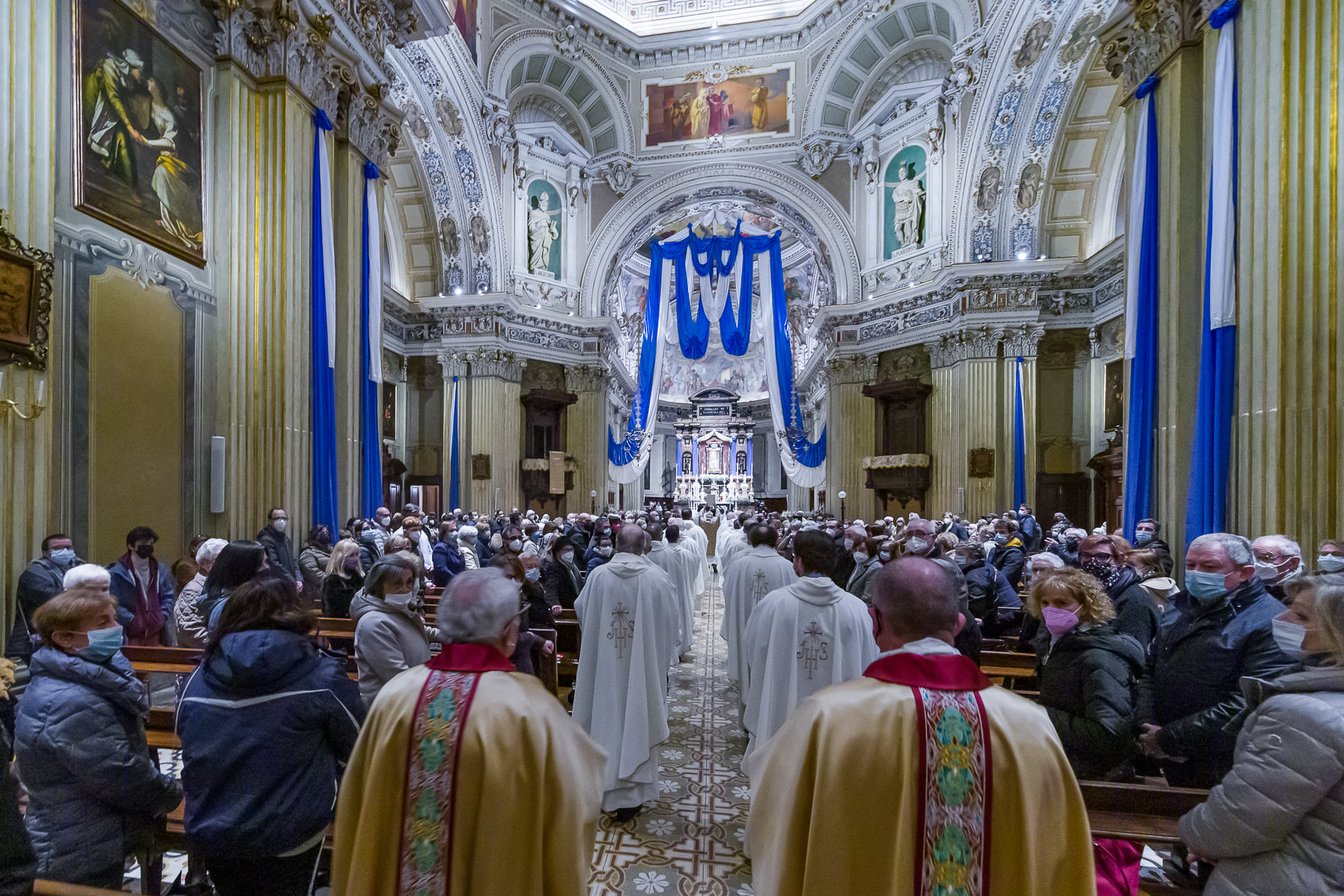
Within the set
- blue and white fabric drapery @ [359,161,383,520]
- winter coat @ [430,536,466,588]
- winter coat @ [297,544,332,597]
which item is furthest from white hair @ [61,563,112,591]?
blue and white fabric drapery @ [359,161,383,520]

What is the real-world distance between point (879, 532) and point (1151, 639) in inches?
347

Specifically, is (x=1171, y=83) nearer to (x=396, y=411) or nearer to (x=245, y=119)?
(x=245, y=119)

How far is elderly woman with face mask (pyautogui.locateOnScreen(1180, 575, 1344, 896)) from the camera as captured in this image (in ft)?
5.11

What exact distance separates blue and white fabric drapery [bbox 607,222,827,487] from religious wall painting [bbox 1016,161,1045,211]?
5.59 m

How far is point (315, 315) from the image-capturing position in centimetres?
699

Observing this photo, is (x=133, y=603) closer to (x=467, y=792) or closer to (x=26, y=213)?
(x=26, y=213)

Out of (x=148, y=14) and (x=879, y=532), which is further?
(x=879, y=532)

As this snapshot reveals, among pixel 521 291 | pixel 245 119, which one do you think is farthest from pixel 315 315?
pixel 521 291

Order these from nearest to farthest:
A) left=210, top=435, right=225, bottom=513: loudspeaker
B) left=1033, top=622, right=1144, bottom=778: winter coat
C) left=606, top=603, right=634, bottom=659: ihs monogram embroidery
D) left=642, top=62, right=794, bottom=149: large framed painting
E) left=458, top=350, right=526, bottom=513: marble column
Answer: left=1033, top=622, right=1144, bottom=778: winter coat → left=606, top=603, right=634, bottom=659: ihs monogram embroidery → left=210, top=435, right=225, bottom=513: loudspeaker → left=458, top=350, right=526, bottom=513: marble column → left=642, top=62, right=794, bottom=149: large framed painting

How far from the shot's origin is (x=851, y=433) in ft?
61.7

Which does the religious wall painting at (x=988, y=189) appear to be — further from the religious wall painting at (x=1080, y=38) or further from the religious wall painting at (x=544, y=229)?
the religious wall painting at (x=544, y=229)

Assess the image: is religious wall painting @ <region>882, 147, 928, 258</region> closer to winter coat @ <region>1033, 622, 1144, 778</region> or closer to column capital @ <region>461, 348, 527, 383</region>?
column capital @ <region>461, 348, 527, 383</region>

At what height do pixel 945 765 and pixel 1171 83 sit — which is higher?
pixel 1171 83

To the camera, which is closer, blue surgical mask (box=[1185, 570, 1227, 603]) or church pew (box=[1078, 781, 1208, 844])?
church pew (box=[1078, 781, 1208, 844])
